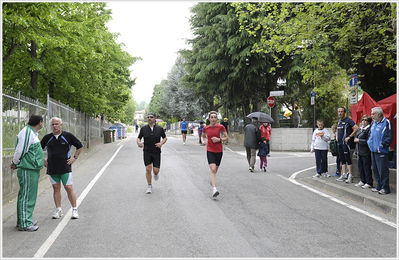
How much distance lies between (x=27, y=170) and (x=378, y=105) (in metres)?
9.31

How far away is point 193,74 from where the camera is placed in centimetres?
2531

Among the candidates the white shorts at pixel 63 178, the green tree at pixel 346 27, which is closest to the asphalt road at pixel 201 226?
the white shorts at pixel 63 178

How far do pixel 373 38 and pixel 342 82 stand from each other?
19.0 metres

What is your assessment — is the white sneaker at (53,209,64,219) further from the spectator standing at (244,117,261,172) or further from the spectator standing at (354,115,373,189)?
the spectator standing at (244,117,261,172)

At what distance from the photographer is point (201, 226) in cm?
549

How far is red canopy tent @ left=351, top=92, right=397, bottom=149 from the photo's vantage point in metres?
10.1

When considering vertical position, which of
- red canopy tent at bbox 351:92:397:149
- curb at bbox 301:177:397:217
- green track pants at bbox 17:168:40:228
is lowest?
curb at bbox 301:177:397:217

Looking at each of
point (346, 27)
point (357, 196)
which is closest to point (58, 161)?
point (357, 196)

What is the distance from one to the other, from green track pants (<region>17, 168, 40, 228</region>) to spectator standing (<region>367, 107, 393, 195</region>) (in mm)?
6647

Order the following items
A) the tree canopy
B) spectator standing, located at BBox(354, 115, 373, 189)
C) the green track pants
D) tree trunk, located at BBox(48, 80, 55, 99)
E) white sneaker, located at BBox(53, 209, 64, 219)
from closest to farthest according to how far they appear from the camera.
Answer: the green track pants
white sneaker, located at BBox(53, 209, 64, 219)
spectator standing, located at BBox(354, 115, 373, 189)
the tree canopy
tree trunk, located at BBox(48, 80, 55, 99)

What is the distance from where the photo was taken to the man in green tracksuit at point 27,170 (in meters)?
5.38

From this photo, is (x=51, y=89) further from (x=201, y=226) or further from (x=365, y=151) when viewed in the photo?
(x=201, y=226)

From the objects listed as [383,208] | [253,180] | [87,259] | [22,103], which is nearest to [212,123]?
[253,180]

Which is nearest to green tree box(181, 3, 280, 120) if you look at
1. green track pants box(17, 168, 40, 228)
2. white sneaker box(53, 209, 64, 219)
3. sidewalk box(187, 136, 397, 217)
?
sidewalk box(187, 136, 397, 217)
